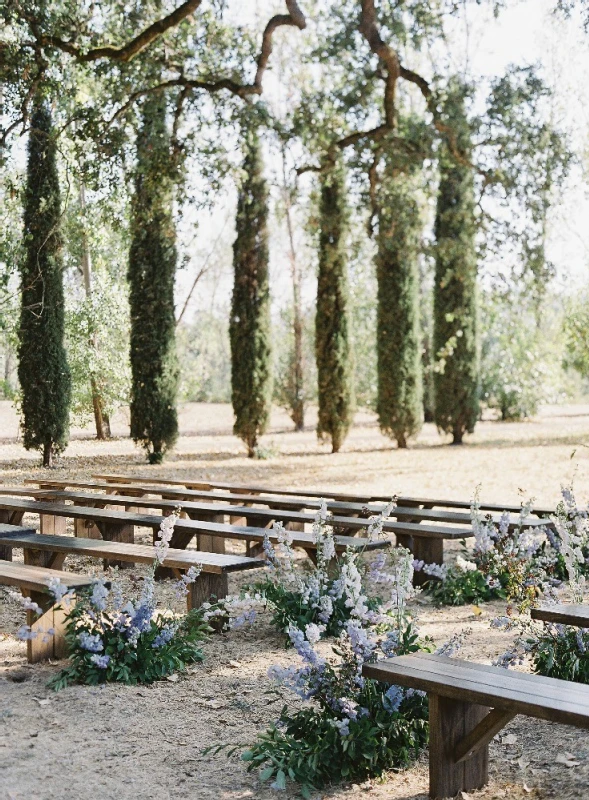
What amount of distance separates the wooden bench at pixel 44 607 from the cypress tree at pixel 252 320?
11.8 meters

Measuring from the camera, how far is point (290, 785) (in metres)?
2.85

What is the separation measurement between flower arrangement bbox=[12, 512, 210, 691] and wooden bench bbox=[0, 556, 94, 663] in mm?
81

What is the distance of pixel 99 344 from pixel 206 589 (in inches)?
562

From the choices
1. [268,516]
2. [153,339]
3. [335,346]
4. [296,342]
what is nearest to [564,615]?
[268,516]

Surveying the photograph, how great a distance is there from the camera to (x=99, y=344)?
1827 cm

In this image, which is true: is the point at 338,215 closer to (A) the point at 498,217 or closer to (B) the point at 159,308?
(B) the point at 159,308

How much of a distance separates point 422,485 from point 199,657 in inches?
311

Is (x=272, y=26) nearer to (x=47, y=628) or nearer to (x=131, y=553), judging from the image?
(x=131, y=553)

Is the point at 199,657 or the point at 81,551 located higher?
the point at 81,551

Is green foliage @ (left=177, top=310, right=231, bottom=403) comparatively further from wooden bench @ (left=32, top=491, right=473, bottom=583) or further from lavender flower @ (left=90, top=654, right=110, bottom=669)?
lavender flower @ (left=90, top=654, right=110, bottom=669)

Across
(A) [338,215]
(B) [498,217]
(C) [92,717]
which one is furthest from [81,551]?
(A) [338,215]

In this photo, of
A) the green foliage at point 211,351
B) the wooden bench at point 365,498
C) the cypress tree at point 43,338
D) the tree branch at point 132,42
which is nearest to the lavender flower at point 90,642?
the wooden bench at point 365,498

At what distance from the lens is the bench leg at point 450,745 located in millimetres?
2637

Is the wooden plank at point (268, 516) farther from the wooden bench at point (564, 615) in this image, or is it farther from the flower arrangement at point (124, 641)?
the wooden bench at point (564, 615)
